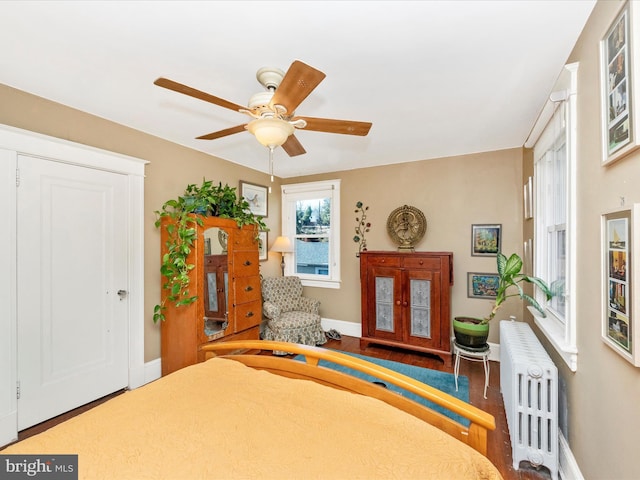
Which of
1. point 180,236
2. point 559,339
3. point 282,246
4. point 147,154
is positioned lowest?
point 559,339

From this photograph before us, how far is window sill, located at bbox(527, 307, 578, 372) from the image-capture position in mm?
1538

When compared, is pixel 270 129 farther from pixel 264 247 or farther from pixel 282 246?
pixel 264 247

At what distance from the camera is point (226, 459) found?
92cm

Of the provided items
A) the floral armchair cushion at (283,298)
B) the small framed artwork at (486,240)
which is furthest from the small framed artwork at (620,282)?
the floral armchair cushion at (283,298)

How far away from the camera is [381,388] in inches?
53.2

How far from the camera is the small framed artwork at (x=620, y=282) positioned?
99 cm

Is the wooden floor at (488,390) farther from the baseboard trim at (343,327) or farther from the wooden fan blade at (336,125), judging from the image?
the wooden fan blade at (336,125)

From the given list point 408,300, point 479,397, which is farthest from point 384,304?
point 479,397

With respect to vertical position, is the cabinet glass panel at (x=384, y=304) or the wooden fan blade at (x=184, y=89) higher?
the wooden fan blade at (x=184, y=89)

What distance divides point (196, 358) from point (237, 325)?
56 centimetres

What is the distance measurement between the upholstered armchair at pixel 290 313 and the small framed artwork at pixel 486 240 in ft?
7.12

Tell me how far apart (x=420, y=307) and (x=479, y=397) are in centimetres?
98

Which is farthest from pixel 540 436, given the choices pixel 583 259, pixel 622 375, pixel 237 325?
pixel 237 325

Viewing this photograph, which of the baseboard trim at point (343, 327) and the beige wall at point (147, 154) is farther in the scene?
the baseboard trim at point (343, 327)
